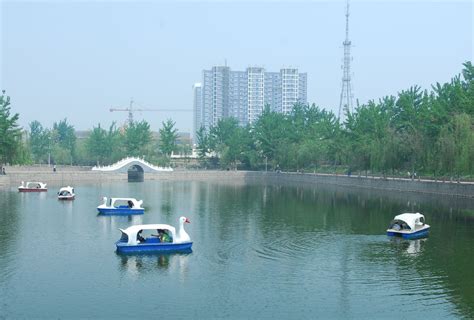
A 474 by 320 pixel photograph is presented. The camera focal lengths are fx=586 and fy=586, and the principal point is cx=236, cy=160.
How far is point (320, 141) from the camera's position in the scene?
9356 centimetres

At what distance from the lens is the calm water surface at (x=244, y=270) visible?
18.6 metres

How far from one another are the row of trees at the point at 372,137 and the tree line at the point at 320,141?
88 mm

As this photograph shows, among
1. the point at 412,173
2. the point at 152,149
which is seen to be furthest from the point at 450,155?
the point at 152,149

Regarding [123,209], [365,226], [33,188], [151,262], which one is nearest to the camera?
[151,262]

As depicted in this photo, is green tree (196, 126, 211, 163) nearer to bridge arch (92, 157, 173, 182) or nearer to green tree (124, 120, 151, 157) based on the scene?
green tree (124, 120, 151, 157)

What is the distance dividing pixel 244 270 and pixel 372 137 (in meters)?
53.1

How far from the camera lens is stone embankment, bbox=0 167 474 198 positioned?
56438 millimetres

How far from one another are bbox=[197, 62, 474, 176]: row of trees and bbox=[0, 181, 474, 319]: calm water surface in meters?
11.0

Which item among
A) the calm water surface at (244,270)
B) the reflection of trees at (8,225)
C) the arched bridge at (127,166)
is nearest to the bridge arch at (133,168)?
the arched bridge at (127,166)

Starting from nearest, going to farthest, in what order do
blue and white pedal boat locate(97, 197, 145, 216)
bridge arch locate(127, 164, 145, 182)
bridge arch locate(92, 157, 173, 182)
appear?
blue and white pedal boat locate(97, 197, 145, 216) → bridge arch locate(92, 157, 173, 182) → bridge arch locate(127, 164, 145, 182)

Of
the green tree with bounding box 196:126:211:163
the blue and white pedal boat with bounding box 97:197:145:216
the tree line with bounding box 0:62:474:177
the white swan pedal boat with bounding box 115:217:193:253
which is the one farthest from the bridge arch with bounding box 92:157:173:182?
the white swan pedal boat with bounding box 115:217:193:253

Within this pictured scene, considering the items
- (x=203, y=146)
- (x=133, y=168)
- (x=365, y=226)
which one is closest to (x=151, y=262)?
(x=365, y=226)

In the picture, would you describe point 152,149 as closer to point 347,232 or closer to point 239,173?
point 239,173

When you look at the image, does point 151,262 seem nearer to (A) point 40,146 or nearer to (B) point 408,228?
(B) point 408,228
